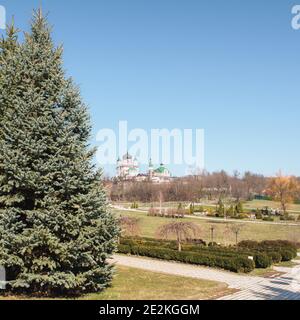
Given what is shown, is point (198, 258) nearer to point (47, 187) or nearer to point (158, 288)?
point (158, 288)

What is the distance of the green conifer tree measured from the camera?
10023 mm

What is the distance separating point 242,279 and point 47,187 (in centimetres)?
985

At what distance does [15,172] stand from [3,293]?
11.4 feet

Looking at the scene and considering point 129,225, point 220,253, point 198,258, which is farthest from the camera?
point 129,225

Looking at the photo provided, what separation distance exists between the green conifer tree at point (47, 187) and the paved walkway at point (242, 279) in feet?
16.3

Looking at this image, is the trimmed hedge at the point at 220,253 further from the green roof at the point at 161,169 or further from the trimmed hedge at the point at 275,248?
the green roof at the point at 161,169

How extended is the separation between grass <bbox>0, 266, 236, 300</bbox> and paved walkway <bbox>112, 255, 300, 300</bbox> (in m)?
0.75

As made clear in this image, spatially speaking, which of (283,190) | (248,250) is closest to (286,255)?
(248,250)

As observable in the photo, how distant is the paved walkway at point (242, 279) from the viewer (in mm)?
12781

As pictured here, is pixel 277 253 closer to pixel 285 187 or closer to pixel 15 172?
pixel 15 172

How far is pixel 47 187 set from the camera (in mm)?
10203

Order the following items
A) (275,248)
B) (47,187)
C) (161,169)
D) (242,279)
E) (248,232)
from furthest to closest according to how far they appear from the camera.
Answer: (161,169) < (248,232) < (275,248) < (242,279) < (47,187)

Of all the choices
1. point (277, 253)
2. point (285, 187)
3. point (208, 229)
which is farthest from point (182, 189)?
point (277, 253)

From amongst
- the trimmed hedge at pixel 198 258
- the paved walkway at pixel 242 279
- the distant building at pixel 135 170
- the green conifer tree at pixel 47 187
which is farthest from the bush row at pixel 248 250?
the distant building at pixel 135 170
